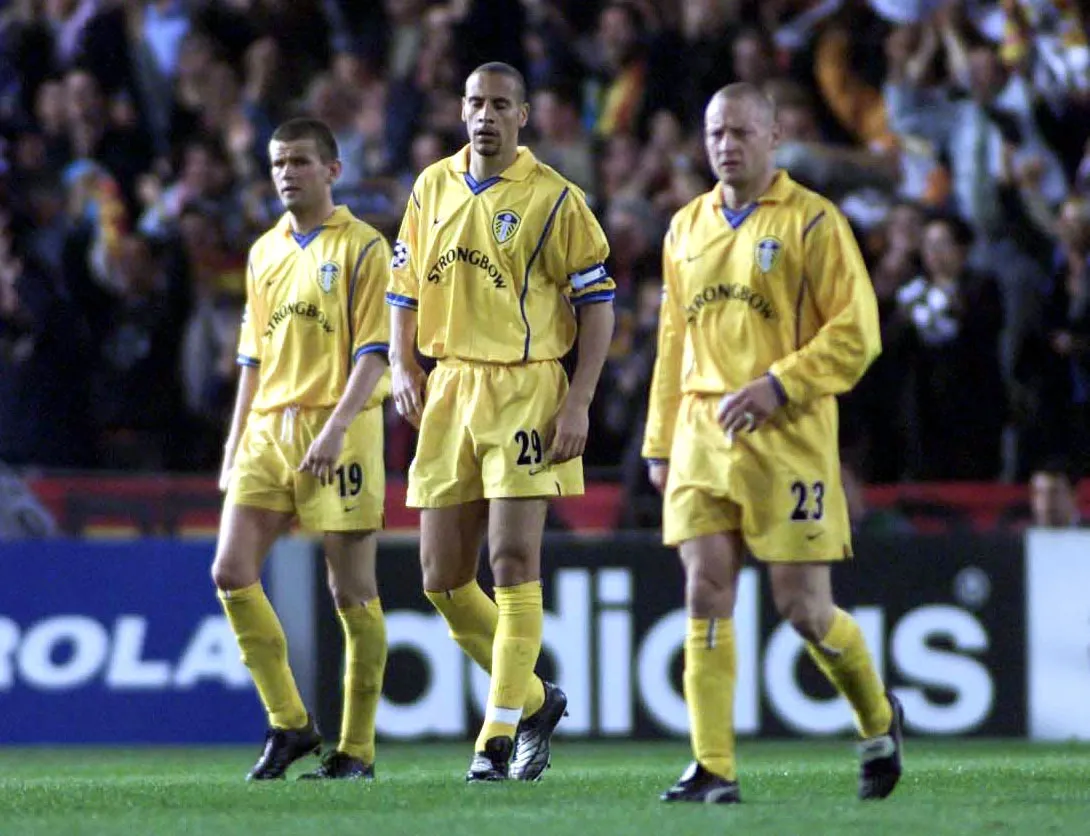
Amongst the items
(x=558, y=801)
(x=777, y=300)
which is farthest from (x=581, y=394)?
(x=558, y=801)

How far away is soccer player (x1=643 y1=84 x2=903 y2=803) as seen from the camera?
6504 millimetres

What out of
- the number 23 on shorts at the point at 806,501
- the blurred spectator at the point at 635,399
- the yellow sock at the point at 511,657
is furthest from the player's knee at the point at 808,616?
the blurred spectator at the point at 635,399

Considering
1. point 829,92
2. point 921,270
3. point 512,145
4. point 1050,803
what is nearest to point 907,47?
point 829,92

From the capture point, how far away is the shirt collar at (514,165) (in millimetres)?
7559

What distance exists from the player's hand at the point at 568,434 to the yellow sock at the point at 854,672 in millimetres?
1162

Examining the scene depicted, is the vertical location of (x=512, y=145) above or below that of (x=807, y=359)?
above

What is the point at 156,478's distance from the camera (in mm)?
11820

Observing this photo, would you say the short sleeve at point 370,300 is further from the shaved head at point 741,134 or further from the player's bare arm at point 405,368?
the shaved head at point 741,134

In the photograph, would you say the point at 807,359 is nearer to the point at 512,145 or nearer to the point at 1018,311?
the point at 512,145

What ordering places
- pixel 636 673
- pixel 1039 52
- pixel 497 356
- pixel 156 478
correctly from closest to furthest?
pixel 497 356 < pixel 636 673 < pixel 156 478 < pixel 1039 52

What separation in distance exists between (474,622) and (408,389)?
84 centimetres

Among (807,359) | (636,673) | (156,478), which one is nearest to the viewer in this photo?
(807,359)

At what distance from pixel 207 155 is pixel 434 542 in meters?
7.44

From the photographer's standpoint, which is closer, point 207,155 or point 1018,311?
point 1018,311
